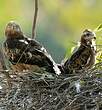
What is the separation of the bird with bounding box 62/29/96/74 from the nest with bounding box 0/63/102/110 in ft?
0.91

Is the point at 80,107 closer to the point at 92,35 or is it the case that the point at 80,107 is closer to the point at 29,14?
the point at 92,35

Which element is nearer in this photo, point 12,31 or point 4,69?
point 4,69

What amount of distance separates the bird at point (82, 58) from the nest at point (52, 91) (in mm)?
277

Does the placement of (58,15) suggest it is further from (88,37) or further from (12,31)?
(88,37)

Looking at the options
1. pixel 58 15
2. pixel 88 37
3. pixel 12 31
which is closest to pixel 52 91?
pixel 88 37

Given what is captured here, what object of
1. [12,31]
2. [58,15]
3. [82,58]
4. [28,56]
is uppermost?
[58,15]

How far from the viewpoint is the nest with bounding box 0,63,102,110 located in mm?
5667

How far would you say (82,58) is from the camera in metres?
6.49

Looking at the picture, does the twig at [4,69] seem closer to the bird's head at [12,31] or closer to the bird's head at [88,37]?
the bird's head at [12,31]

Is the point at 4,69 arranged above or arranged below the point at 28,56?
below

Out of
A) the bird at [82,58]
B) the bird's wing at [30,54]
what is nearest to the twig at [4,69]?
the bird's wing at [30,54]

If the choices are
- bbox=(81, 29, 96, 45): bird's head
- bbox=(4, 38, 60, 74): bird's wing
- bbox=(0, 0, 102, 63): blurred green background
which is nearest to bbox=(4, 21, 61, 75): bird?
bbox=(4, 38, 60, 74): bird's wing

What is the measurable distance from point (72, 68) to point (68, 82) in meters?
0.46

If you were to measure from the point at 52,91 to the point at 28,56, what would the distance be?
2.38 feet
